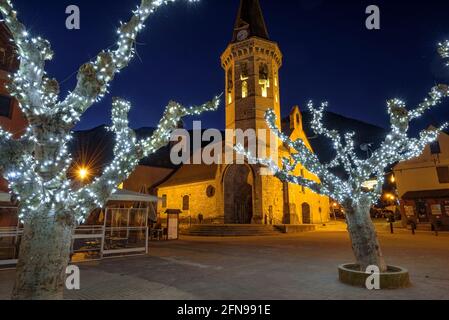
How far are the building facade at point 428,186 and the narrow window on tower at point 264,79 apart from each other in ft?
46.0

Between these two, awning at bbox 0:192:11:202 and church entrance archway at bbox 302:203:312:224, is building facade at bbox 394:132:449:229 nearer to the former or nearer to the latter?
church entrance archway at bbox 302:203:312:224

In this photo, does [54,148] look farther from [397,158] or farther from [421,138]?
[421,138]

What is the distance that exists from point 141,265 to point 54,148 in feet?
17.8

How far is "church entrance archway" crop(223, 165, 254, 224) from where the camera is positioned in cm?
2452

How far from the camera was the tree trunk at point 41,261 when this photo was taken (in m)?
3.70

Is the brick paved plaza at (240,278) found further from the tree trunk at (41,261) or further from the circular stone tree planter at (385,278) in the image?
the tree trunk at (41,261)

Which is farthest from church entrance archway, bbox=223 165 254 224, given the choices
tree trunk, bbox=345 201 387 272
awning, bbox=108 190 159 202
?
tree trunk, bbox=345 201 387 272

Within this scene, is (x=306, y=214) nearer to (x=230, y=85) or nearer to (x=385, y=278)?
(x=230, y=85)

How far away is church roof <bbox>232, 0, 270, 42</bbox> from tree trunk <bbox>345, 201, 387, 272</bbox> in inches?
922

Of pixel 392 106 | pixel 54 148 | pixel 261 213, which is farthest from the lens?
pixel 261 213

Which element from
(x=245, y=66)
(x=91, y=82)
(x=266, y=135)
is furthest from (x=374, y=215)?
(x=91, y=82)

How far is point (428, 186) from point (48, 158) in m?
27.2

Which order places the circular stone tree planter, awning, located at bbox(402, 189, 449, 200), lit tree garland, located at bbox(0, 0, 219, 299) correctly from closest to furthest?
lit tree garland, located at bbox(0, 0, 219, 299), the circular stone tree planter, awning, located at bbox(402, 189, 449, 200)

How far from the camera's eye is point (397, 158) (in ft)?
22.4
